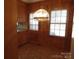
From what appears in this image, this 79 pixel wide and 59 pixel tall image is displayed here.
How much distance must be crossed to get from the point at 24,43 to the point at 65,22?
8.42 feet

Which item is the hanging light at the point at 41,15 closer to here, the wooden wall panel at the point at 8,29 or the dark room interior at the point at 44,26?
the dark room interior at the point at 44,26

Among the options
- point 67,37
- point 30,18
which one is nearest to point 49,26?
point 67,37

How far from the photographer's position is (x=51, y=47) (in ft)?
17.6

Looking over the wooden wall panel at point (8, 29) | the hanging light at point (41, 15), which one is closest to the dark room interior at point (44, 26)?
the hanging light at point (41, 15)

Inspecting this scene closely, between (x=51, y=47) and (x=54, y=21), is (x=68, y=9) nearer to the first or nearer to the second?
(x=54, y=21)

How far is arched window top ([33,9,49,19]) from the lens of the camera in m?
5.75

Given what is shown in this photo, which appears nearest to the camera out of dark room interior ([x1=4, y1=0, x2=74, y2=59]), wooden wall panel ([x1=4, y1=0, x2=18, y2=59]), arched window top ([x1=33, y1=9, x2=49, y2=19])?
wooden wall panel ([x1=4, y1=0, x2=18, y2=59])

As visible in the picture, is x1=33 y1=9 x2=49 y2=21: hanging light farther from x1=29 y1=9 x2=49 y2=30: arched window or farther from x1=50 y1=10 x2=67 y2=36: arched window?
x1=50 y1=10 x2=67 y2=36: arched window

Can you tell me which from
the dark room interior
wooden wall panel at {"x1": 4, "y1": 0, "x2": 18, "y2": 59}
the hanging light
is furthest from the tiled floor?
wooden wall panel at {"x1": 4, "y1": 0, "x2": 18, "y2": 59}

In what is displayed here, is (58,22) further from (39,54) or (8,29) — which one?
(8,29)

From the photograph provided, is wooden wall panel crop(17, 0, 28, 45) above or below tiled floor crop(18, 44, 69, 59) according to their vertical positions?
above
